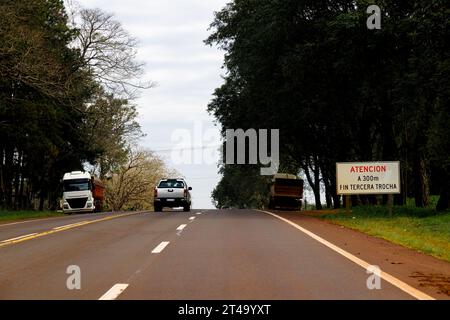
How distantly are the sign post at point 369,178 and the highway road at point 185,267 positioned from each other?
26.3 ft

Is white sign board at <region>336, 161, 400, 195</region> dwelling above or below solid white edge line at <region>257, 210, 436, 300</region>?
above

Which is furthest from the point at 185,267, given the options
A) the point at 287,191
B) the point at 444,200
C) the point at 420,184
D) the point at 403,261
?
the point at 287,191

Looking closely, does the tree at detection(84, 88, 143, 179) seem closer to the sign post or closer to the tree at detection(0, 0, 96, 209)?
the tree at detection(0, 0, 96, 209)

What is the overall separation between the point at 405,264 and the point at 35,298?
6.33 meters

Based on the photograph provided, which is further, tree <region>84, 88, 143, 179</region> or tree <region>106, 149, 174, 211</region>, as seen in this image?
tree <region>106, 149, 174, 211</region>

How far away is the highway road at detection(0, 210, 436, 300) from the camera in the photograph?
301 inches

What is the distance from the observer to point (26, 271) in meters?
9.62

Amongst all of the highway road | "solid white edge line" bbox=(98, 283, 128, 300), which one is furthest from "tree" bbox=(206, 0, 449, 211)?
"solid white edge line" bbox=(98, 283, 128, 300)

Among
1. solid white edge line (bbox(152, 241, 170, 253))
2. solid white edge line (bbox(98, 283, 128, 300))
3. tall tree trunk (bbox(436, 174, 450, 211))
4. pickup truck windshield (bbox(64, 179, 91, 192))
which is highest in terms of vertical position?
pickup truck windshield (bbox(64, 179, 91, 192))

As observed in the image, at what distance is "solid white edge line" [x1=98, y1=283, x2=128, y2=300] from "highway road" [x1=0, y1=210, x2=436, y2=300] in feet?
0.04

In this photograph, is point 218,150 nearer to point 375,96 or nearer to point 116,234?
point 375,96

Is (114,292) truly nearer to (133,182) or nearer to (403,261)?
(403,261)

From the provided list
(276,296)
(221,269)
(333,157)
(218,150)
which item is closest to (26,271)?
(221,269)
